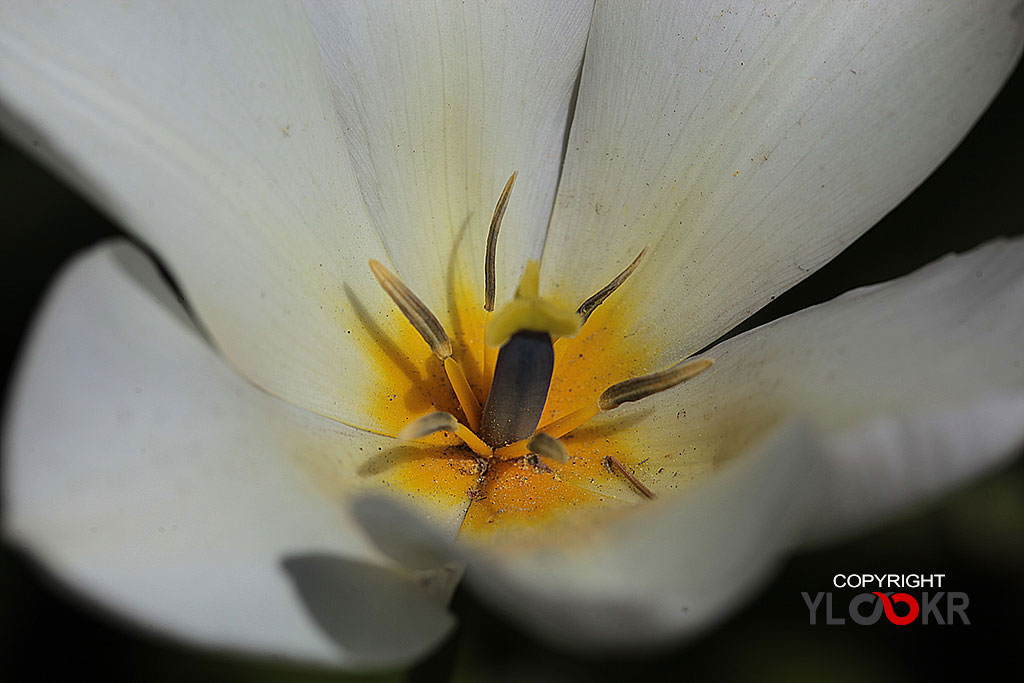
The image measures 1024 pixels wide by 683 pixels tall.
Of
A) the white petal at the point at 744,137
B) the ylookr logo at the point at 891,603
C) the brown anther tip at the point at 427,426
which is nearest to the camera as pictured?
the brown anther tip at the point at 427,426

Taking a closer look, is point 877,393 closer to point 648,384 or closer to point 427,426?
point 648,384

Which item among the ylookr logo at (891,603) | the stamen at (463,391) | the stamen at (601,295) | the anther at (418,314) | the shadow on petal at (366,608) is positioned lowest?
the shadow on petal at (366,608)

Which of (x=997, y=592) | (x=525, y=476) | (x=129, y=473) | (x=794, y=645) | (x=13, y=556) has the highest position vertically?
(x=997, y=592)

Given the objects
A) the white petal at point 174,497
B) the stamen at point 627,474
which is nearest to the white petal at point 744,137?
the stamen at point 627,474

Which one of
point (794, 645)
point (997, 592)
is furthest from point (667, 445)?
point (997, 592)

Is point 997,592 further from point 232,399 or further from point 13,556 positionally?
point 13,556

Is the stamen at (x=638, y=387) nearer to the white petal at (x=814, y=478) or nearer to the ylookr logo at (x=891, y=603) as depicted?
the white petal at (x=814, y=478)
